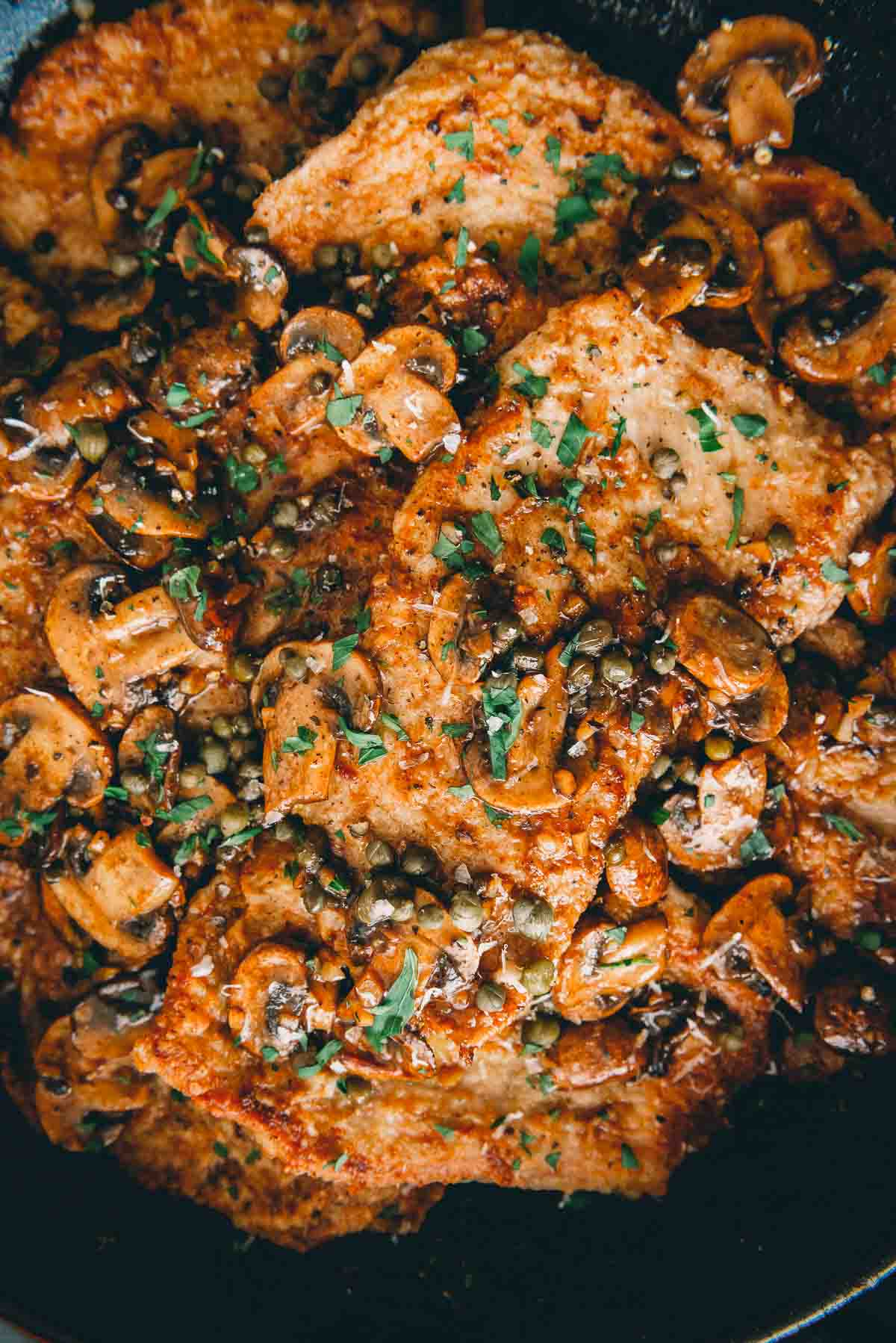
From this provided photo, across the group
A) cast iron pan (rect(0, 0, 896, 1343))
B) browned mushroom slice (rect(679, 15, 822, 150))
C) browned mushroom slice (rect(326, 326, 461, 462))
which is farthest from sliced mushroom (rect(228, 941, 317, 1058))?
browned mushroom slice (rect(679, 15, 822, 150))

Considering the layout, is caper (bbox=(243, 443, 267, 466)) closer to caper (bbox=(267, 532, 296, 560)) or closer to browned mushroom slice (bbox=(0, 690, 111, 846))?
caper (bbox=(267, 532, 296, 560))

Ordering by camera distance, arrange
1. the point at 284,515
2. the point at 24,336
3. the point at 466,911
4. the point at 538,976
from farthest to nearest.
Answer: the point at 24,336 < the point at 284,515 < the point at 538,976 < the point at 466,911

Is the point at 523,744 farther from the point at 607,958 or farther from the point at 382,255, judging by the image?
the point at 382,255

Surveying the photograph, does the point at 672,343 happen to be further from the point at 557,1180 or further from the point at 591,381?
the point at 557,1180

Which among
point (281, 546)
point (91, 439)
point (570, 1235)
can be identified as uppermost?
point (91, 439)

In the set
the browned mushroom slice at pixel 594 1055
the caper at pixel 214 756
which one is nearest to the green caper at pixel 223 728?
the caper at pixel 214 756

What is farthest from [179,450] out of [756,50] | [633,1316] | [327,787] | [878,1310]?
[878,1310]

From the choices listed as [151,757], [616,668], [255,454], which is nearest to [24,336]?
[255,454]
